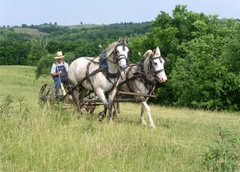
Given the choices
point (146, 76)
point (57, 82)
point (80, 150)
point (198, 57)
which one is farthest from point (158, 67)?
point (198, 57)

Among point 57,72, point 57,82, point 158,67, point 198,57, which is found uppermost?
point 158,67

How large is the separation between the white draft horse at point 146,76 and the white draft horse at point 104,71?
115cm

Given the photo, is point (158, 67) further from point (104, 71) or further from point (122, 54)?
point (104, 71)

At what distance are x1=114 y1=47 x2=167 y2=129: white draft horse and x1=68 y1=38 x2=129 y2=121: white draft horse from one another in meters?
1.15

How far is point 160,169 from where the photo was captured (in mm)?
4383

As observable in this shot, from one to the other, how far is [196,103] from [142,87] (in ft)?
60.5

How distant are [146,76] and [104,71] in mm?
1594

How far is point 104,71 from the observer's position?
801 centimetres

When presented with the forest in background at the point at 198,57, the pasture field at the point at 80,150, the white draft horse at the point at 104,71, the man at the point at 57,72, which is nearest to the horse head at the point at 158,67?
the white draft horse at the point at 104,71

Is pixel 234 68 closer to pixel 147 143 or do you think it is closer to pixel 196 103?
pixel 196 103

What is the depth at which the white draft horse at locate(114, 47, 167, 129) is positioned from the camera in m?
8.32

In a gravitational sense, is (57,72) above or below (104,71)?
below

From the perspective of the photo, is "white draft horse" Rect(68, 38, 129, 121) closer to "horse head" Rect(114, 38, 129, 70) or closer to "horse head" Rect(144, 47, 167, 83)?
"horse head" Rect(114, 38, 129, 70)

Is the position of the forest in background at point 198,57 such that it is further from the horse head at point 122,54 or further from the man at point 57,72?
the horse head at point 122,54
